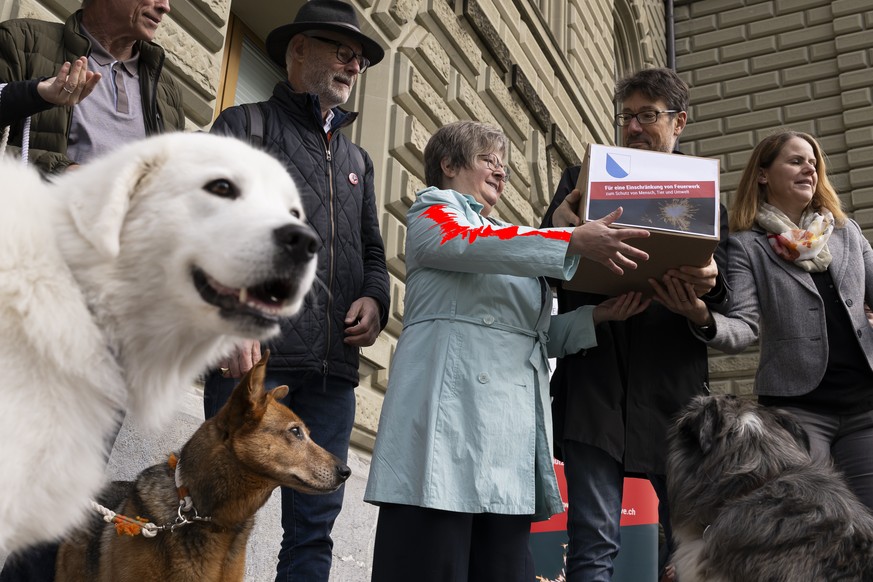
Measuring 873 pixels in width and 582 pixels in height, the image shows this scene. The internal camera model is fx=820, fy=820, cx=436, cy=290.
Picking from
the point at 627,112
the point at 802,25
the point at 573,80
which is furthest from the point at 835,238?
the point at 802,25

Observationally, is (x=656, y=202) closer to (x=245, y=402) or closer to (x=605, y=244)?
(x=605, y=244)

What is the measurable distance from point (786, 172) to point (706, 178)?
0.98 metres

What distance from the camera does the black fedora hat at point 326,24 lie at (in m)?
3.35

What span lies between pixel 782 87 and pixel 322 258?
12.5m

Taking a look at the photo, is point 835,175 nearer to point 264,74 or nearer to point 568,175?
point 264,74

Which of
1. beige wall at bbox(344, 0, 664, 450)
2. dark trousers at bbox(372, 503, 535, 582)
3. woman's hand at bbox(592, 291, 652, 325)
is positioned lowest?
dark trousers at bbox(372, 503, 535, 582)

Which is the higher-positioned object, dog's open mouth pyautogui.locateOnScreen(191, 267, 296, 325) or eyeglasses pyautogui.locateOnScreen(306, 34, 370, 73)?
eyeglasses pyautogui.locateOnScreen(306, 34, 370, 73)

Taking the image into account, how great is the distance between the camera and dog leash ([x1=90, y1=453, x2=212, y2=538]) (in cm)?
256

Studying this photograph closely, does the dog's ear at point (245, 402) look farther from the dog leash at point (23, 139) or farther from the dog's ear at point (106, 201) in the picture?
the dog's ear at point (106, 201)

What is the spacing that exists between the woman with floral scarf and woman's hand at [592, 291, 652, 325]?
0.17 m

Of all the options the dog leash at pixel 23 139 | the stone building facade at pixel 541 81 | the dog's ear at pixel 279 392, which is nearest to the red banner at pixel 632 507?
the stone building facade at pixel 541 81

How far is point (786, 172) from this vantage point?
→ 3428 millimetres

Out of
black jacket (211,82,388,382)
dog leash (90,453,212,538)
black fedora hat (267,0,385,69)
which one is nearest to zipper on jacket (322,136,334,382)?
black jacket (211,82,388,382)

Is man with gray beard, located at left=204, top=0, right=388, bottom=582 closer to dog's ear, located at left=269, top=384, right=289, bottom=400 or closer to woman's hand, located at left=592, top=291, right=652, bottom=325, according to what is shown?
dog's ear, located at left=269, top=384, right=289, bottom=400
